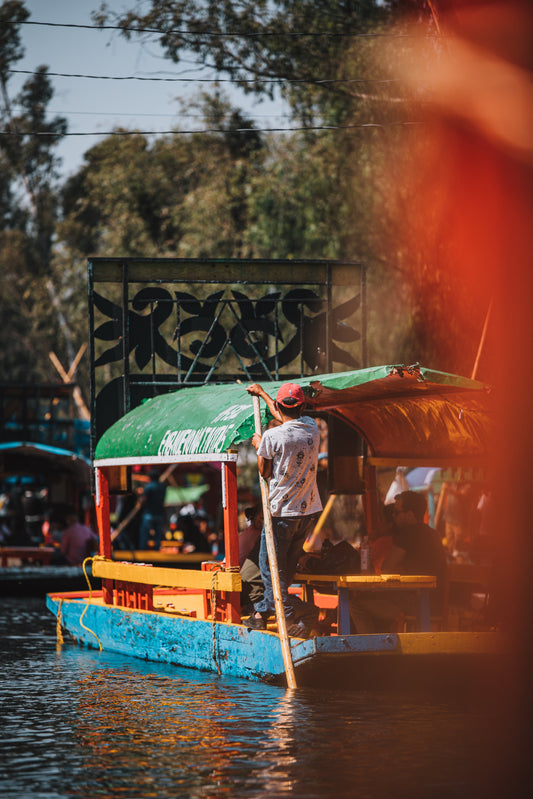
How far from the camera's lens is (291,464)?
1014 cm

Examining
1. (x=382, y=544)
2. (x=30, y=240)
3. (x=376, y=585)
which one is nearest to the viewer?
(x=376, y=585)

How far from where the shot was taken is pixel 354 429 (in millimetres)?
12961

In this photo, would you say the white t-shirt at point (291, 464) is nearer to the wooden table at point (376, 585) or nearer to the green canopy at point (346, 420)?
the green canopy at point (346, 420)

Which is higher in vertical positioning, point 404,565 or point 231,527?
point 231,527

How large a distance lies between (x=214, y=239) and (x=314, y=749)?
86.6 ft

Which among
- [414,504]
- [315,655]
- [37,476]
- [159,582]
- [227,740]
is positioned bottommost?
[227,740]

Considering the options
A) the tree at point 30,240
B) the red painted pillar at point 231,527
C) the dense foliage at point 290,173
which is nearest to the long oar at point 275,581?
the red painted pillar at point 231,527

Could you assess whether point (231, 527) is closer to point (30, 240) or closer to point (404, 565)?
point (404, 565)

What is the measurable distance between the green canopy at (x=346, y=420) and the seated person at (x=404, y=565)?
1.00m

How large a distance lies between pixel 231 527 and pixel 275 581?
2.86 ft

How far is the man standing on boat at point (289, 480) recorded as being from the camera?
10109 mm

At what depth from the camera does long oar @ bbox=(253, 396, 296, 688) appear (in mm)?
9547

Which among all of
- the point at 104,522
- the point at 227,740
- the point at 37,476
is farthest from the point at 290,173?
the point at 227,740

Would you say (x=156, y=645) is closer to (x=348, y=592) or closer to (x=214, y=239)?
(x=348, y=592)
